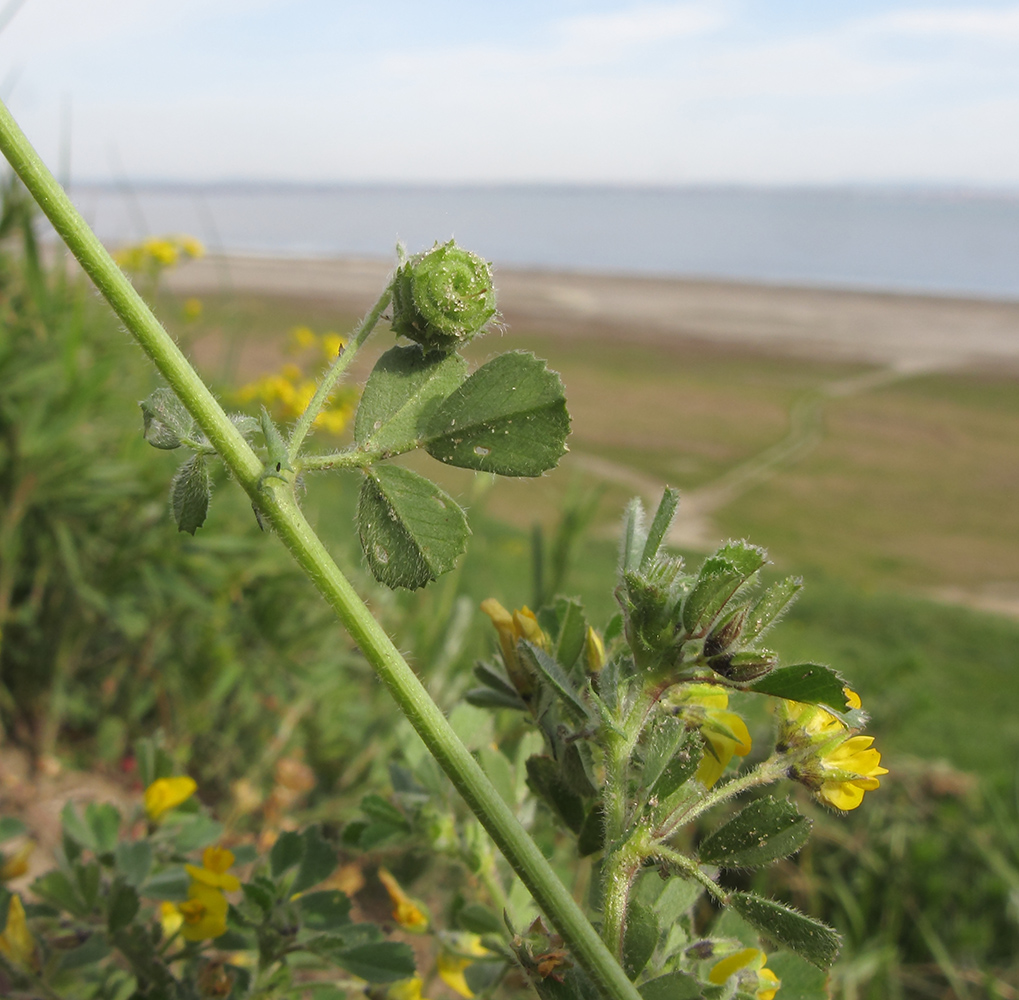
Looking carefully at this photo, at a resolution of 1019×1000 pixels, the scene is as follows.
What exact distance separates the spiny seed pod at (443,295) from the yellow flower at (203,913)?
0.52m

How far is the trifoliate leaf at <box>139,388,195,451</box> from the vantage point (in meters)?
0.56

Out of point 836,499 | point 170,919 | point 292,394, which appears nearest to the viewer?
point 170,919

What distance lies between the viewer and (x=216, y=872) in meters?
0.85

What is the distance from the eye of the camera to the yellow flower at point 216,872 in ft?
2.64

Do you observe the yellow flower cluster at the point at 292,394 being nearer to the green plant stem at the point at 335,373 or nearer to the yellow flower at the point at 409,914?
the yellow flower at the point at 409,914

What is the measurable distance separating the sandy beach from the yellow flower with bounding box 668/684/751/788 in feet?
77.7

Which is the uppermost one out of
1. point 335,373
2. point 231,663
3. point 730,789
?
point 335,373

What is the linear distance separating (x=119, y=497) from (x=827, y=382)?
2186 cm

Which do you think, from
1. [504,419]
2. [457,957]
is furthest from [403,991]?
[504,419]

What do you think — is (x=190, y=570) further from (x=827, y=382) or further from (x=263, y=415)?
(x=827, y=382)

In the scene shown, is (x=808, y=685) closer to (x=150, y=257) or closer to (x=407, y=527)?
(x=407, y=527)

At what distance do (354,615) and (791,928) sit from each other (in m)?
0.33

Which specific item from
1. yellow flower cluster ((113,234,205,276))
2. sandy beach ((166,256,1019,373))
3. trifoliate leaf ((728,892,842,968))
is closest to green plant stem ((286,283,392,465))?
trifoliate leaf ((728,892,842,968))

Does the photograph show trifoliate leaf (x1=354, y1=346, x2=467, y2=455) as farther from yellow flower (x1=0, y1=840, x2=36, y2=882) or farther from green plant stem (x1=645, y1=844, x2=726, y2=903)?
yellow flower (x1=0, y1=840, x2=36, y2=882)
